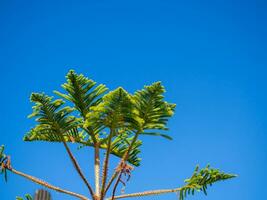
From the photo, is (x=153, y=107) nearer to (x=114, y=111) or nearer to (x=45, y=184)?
(x=114, y=111)

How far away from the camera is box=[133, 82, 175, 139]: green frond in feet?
20.2

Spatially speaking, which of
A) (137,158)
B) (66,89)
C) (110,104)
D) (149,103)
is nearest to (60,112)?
(66,89)

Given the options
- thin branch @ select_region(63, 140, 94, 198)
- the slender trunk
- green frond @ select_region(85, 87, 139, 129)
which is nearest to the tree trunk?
thin branch @ select_region(63, 140, 94, 198)

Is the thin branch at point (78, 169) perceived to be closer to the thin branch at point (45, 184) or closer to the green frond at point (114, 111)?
Answer: the thin branch at point (45, 184)

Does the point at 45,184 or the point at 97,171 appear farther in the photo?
the point at 97,171

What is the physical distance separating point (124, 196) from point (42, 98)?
1946 millimetres

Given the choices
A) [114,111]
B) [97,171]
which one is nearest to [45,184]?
[97,171]

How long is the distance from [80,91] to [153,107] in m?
1.31

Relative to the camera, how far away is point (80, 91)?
6953 mm

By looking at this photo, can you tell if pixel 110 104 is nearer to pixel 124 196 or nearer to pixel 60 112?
pixel 60 112

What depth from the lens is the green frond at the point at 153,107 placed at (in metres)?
6.16

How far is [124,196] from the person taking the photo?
6625mm

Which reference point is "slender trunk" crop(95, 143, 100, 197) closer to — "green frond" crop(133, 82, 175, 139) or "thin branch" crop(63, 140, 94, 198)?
"thin branch" crop(63, 140, 94, 198)

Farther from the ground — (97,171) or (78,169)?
(97,171)
